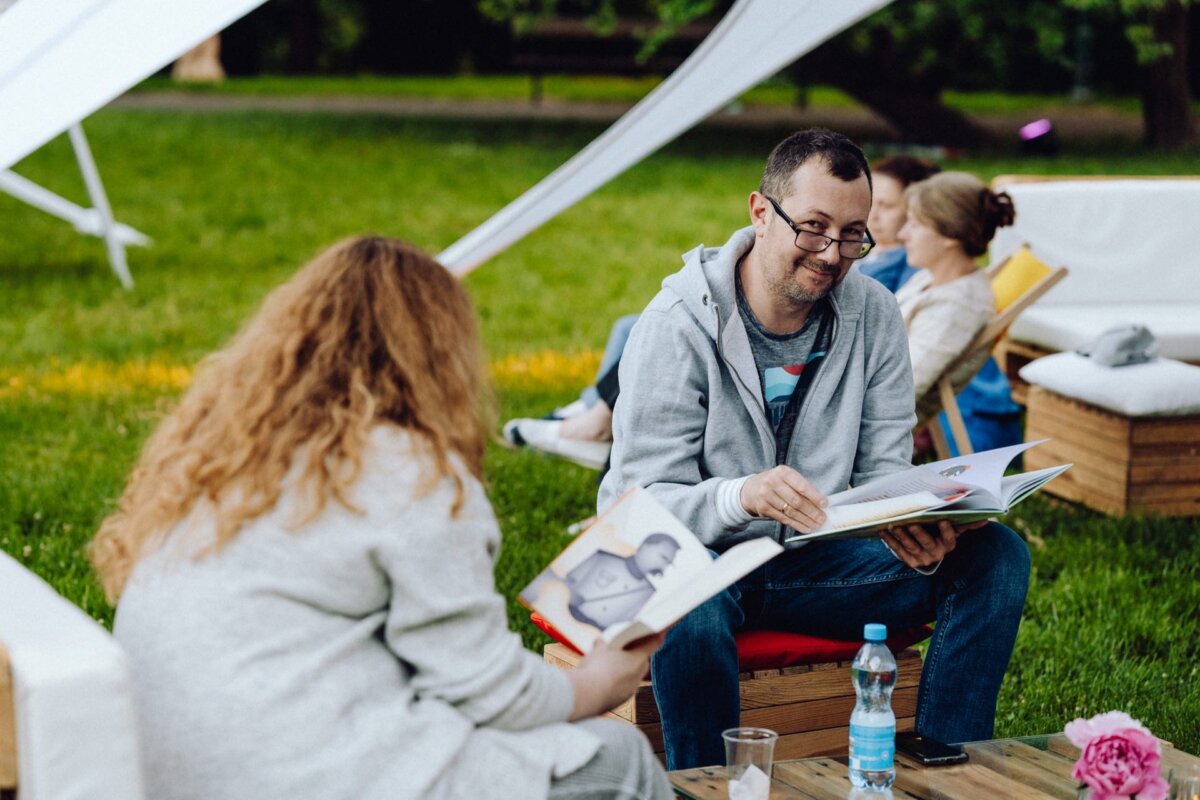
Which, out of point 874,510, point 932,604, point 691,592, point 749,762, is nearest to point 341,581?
point 691,592

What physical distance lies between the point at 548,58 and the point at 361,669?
21.1 metres

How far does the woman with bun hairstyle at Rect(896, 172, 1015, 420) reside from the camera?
17.4ft

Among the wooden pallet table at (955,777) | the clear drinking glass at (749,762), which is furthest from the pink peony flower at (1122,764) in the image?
the clear drinking glass at (749,762)

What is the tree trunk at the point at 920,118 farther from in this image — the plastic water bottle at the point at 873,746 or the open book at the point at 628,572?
the open book at the point at 628,572

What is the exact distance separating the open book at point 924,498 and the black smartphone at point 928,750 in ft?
1.30

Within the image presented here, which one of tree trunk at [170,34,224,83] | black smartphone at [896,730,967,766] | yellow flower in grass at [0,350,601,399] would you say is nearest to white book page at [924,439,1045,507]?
black smartphone at [896,730,967,766]

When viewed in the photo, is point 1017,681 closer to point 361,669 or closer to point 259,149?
point 361,669

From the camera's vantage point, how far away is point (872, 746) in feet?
8.87

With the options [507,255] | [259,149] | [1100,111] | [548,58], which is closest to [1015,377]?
[507,255]

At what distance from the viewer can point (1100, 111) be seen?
2359cm

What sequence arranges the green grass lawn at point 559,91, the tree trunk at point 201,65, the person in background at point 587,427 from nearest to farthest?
the person in background at point 587,427 < the green grass lawn at point 559,91 < the tree trunk at point 201,65

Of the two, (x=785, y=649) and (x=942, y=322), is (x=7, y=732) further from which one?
(x=942, y=322)

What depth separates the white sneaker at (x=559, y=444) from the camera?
582cm

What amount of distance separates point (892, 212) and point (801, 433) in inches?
102
